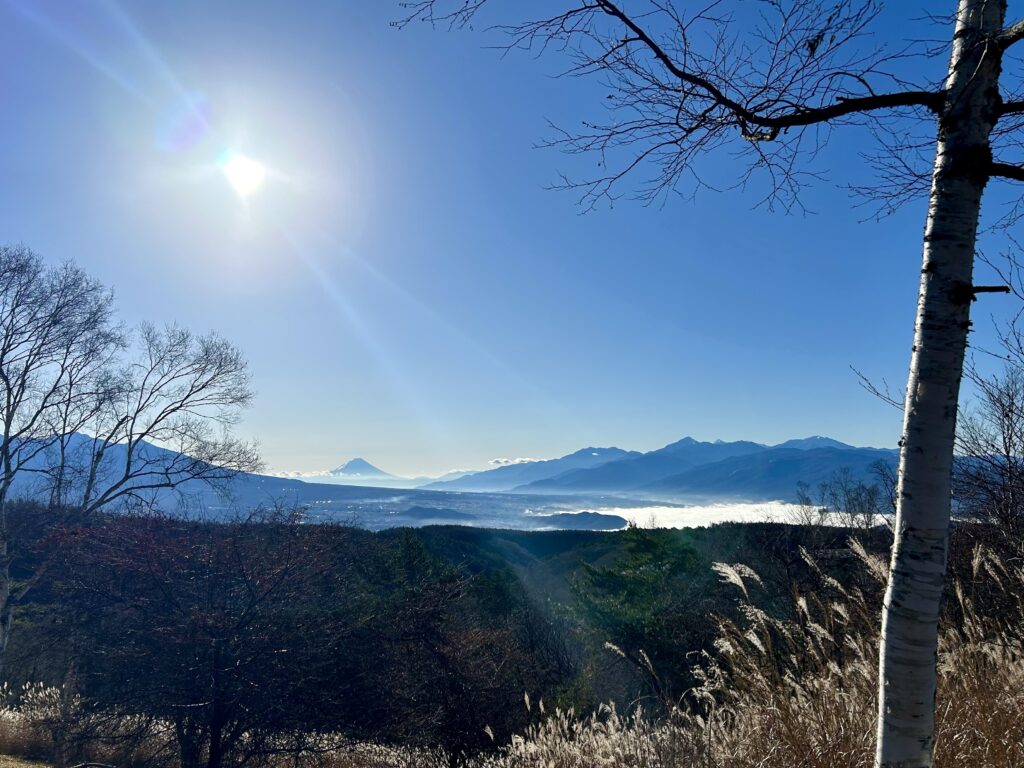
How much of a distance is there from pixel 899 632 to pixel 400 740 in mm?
11981

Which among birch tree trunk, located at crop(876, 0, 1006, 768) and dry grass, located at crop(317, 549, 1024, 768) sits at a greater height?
birch tree trunk, located at crop(876, 0, 1006, 768)

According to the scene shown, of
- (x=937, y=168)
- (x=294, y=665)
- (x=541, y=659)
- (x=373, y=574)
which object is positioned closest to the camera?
(x=937, y=168)

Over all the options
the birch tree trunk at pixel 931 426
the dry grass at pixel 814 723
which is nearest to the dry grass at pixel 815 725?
the dry grass at pixel 814 723

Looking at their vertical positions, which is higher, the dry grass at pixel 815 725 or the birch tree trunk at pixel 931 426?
the birch tree trunk at pixel 931 426

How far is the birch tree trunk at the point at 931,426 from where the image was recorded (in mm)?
1930

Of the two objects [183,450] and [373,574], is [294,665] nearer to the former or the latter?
[183,450]

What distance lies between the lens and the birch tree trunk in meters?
1.93

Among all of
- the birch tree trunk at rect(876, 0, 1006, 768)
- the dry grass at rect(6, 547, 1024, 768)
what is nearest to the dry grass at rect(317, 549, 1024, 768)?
the dry grass at rect(6, 547, 1024, 768)

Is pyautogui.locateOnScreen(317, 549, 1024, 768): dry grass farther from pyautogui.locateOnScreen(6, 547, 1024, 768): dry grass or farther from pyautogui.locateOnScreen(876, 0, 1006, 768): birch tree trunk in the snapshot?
pyautogui.locateOnScreen(876, 0, 1006, 768): birch tree trunk

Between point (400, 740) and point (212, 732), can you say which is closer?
point (212, 732)

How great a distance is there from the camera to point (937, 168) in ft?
6.95

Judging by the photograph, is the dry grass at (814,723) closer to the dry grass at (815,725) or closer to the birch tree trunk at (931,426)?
the dry grass at (815,725)

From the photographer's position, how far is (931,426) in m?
1.96

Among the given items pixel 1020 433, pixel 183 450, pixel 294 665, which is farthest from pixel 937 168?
pixel 183 450
